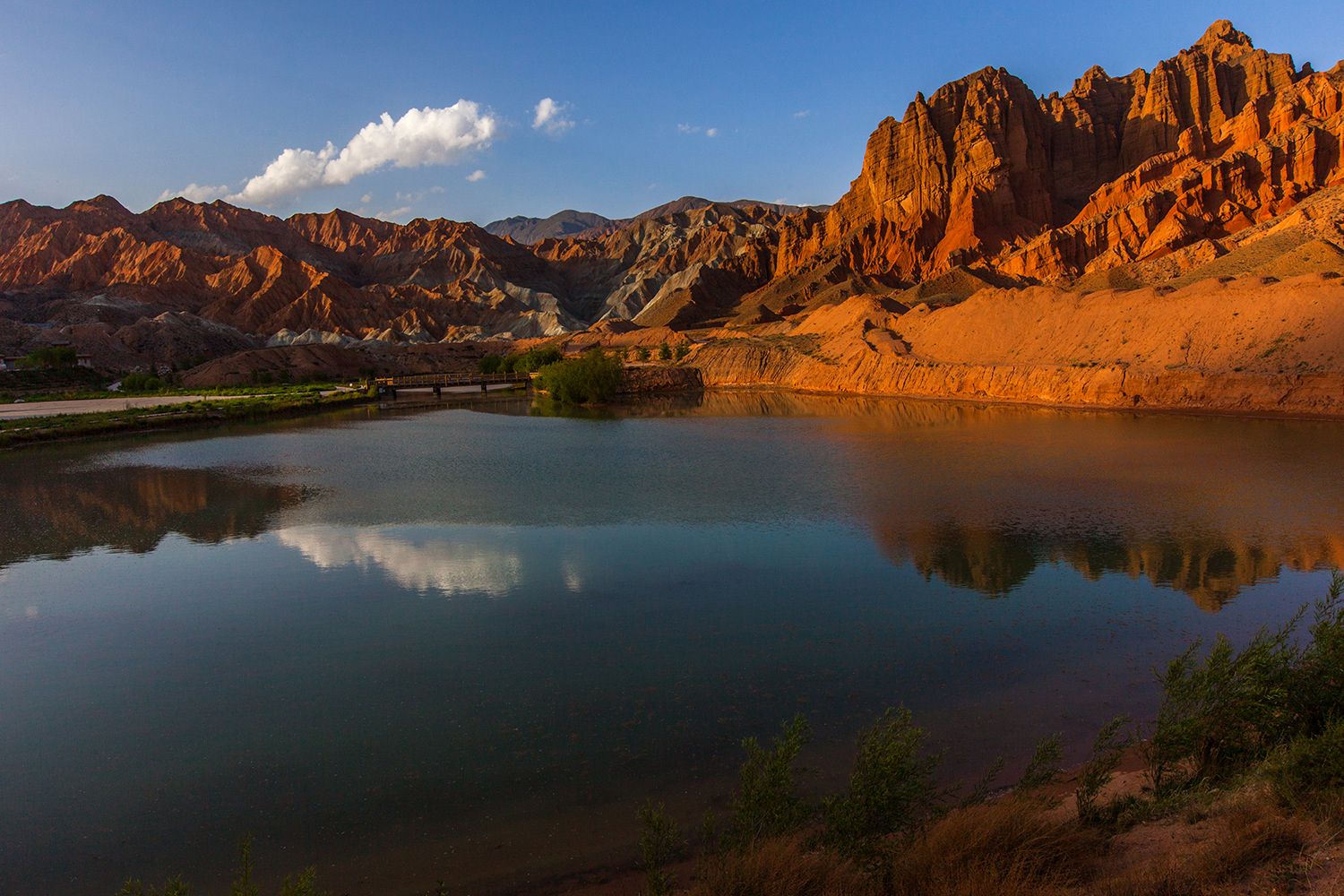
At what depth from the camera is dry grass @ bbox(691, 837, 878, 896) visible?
5.30 m

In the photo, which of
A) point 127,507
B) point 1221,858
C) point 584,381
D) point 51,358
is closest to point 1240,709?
point 1221,858

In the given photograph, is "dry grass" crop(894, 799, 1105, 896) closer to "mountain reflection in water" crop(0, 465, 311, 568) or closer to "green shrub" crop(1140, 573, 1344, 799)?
"green shrub" crop(1140, 573, 1344, 799)

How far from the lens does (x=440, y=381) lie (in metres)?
78.5

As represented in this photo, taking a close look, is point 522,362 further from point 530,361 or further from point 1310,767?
point 1310,767

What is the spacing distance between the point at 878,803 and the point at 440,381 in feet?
255

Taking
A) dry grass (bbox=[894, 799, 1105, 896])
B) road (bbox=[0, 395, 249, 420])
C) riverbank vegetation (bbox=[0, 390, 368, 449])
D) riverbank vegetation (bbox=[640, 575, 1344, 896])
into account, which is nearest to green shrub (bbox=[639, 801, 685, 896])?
riverbank vegetation (bbox=[640, 575, 1344, 896])

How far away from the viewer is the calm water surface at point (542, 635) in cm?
756

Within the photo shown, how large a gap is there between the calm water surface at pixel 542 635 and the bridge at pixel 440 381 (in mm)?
50711

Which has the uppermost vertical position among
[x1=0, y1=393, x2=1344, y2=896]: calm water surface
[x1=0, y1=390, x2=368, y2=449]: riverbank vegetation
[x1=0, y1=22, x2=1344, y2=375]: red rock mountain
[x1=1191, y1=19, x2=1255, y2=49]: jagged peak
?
[x1=1191, y1=19, x2=1255, y2=49]: jagged peak

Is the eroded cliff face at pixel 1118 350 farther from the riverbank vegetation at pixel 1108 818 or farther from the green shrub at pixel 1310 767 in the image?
the green shrub at pixel 1310 767

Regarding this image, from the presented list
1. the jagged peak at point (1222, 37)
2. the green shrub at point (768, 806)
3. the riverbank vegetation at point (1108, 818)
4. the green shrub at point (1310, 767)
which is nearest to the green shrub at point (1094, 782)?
the riverbank vegetation at point (1108, 818)

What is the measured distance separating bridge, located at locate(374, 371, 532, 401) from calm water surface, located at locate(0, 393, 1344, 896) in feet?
166

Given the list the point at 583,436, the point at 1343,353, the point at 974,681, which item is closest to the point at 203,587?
the point at 974,681

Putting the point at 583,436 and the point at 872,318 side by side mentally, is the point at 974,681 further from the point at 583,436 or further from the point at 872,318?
the point at 872,318
